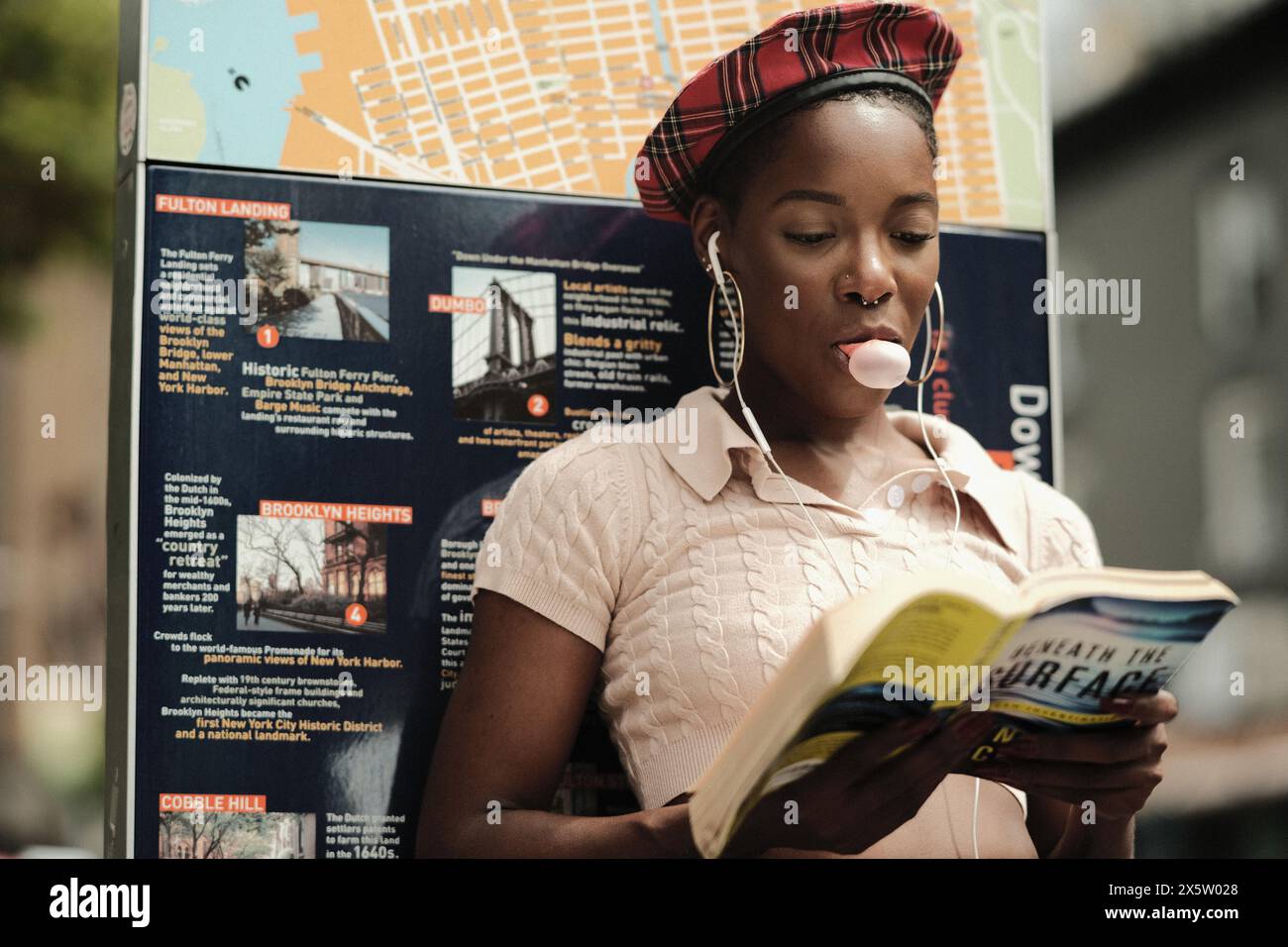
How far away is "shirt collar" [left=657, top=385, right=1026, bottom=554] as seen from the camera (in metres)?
2.29

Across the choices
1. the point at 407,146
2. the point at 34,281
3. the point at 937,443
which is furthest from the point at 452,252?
the point at 34,281

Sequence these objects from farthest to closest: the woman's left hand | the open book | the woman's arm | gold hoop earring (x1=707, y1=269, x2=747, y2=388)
Answer: gold hoop earring (x1=707, y1=269, x2=747, y2=388)
the woman's arm
the woman's left hand
the open book

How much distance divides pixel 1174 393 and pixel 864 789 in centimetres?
943

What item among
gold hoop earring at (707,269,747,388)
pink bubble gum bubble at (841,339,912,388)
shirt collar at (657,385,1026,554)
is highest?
gold hoop earring at (707,269,747,388)

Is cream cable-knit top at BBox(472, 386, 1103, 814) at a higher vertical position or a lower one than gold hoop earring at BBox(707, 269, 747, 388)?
lower

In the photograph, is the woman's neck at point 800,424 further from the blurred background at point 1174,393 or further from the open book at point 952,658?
the blurred background at point 1174,393

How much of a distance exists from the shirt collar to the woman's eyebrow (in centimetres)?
32

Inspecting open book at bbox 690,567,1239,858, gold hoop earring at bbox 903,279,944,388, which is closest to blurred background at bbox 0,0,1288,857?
gold hoop earring at bbox 903,279,944,388

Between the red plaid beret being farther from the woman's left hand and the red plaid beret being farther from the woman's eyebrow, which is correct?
the woman's left hand

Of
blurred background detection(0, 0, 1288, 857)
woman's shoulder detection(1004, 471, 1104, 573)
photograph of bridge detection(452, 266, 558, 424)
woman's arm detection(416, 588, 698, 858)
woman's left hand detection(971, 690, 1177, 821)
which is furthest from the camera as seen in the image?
blurred background detection(0, 0, 1288, 857)

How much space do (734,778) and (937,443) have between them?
1.01 meters

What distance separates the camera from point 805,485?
7.58ft
